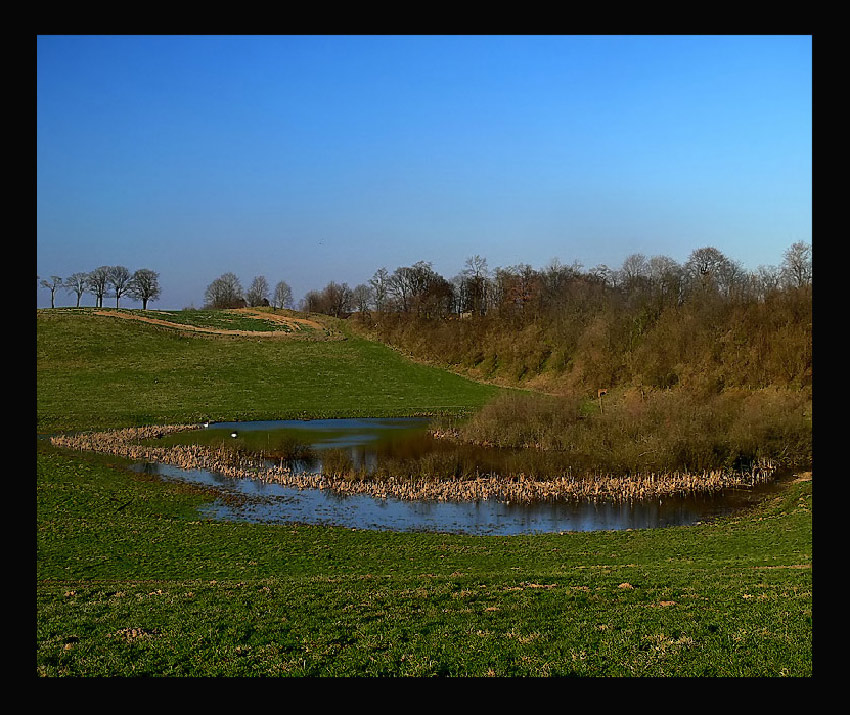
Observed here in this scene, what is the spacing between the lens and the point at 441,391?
190 feet

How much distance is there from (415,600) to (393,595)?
559 millimetres

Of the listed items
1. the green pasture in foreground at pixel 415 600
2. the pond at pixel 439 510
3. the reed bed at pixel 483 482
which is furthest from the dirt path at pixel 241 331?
the green pasture in foreground at pixel 415 600

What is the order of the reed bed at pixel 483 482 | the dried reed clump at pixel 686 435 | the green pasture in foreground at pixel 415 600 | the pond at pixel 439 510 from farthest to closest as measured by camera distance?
the dried reed clump at pixel 686 435, the reed bed at pixel 483 482, the pond at pixel 439 510, the green pasture in foreground at pixel 415 600

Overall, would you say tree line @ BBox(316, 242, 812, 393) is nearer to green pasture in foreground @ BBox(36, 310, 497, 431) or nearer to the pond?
green pasture in foreground @ BBox(36, 310, 497, 431)

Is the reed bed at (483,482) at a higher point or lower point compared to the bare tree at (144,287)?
lower

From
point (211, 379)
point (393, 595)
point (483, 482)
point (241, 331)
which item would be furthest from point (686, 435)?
point (241, 331)

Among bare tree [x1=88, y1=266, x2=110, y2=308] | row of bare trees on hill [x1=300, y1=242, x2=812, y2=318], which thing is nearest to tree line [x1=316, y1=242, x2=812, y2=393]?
row of bare trees on hill [x1=300, y1=242, x2=812, y2=318]

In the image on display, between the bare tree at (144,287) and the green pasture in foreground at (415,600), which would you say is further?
the bare tree at (144,287)

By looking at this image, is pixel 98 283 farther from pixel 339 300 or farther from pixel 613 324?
pixel 613 324

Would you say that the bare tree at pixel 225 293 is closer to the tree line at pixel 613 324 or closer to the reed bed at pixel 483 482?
the tree line at pixel 613 324

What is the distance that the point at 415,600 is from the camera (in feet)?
34.4

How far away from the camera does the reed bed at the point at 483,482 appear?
79.0 ft

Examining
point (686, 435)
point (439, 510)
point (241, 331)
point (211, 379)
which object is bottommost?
point (439, 510)

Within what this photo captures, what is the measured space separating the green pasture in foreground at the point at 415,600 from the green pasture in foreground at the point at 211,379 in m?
26.4
